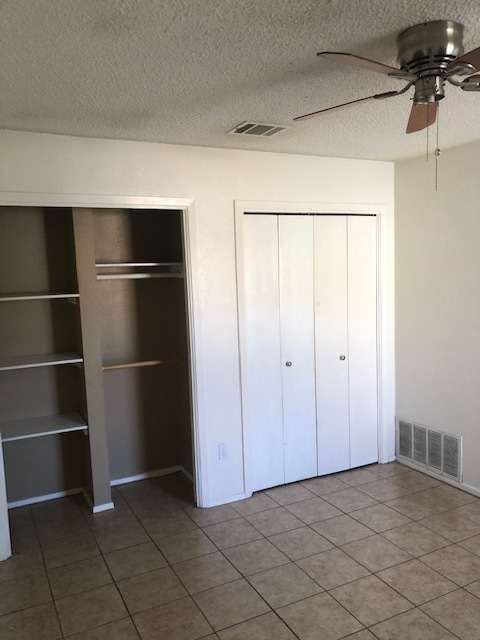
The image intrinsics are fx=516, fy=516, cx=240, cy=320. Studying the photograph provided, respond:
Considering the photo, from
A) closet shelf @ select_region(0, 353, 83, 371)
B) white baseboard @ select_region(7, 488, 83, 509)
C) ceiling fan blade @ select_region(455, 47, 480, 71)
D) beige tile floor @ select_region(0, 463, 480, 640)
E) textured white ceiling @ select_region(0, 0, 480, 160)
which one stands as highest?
textured white ceiling @ select_region(0, 0, 480, 160)

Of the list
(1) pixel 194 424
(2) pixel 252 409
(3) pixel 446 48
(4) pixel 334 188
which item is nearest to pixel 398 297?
(4) pixel 334 188

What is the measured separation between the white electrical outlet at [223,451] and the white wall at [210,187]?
0.10 ft

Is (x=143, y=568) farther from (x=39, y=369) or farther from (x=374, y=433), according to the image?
(x=374, y=433)

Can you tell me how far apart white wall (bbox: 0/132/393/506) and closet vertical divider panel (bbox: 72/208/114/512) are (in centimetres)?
34

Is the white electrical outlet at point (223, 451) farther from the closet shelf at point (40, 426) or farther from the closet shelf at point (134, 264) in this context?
the closet shelf at point (134, 264)

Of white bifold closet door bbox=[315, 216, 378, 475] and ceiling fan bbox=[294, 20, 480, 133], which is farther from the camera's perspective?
white bifold closet door bbox=[315, 216, 378, 475]

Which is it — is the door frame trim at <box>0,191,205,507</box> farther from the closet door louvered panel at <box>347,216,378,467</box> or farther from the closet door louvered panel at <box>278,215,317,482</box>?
the closet door louvered panel at <box>347,216,378,467</box>

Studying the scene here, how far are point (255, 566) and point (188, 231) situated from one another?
2086mm

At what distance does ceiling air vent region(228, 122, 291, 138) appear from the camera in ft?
9.70

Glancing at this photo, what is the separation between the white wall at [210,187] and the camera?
9.97ft

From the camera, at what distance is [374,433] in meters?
4.29

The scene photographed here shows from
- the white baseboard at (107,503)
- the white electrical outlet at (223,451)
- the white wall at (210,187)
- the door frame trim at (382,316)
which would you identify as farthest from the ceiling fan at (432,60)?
the white baseboard at (107,503)

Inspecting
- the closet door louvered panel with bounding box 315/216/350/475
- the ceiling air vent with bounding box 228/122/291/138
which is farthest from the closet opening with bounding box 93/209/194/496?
the closet door louvered panel with bounding box 315/216/350/475

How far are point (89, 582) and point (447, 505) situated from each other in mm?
2376
